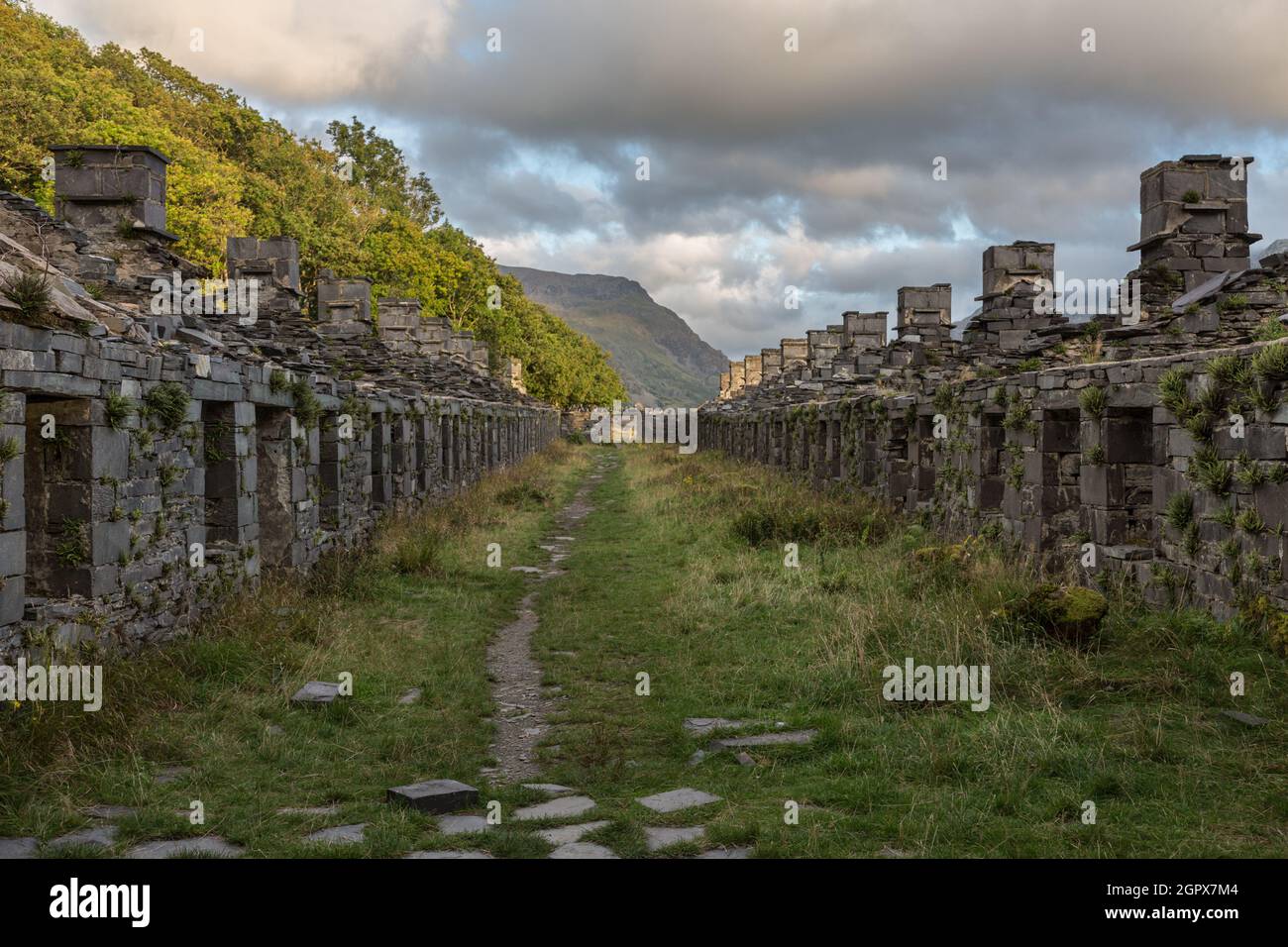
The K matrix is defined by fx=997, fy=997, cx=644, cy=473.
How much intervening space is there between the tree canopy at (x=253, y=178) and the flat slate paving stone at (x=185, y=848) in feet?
47.7

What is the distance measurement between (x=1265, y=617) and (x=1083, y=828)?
3.62m

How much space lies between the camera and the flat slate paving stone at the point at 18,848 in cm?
459

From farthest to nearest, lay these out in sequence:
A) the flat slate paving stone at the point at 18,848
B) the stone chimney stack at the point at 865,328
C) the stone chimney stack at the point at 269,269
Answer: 1. the stone chimney stack at the point at 865,328
2. the stone chimney stack at the point at 269,269
3. the flat slate paving stone at the point at 18,848

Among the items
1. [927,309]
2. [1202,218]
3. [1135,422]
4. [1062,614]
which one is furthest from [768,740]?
[927,309]

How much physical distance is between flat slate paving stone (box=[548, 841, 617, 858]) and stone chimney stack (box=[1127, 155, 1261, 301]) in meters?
13.5

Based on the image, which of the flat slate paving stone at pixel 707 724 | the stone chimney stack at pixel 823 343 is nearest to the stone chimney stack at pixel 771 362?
the stone chimney stack at pixel 823 343

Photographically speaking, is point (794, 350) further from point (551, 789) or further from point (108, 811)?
point (108, 811)

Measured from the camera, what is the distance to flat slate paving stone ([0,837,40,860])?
459 cm

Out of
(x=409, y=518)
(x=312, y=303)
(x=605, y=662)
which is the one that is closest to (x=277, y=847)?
(x=605, y=662)

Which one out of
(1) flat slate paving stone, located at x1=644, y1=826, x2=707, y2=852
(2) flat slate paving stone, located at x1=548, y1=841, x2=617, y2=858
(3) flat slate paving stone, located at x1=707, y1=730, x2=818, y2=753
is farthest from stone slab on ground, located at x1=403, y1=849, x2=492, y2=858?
(3) flat slate paving stone, located at x1=707, y1=730, x2=818, y2=753

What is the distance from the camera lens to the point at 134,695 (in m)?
6.81

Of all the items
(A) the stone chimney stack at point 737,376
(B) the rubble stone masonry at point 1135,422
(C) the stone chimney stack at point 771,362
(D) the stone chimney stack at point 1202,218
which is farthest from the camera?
(A) the stone chimney stack at point 737,376

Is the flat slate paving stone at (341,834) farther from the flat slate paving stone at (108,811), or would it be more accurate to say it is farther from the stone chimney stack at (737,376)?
the stone chimney stack at (737,376)

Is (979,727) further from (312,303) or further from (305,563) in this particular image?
(312,303)
